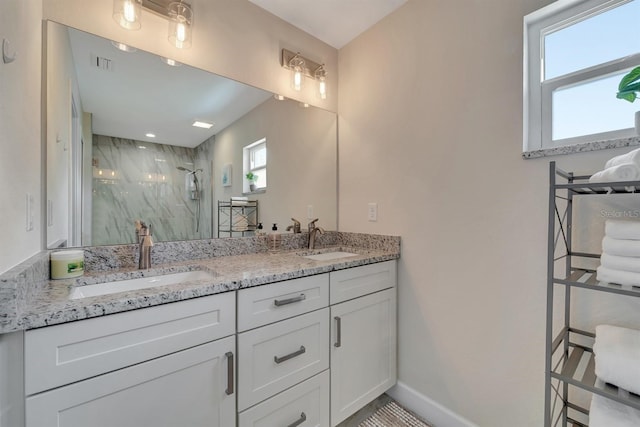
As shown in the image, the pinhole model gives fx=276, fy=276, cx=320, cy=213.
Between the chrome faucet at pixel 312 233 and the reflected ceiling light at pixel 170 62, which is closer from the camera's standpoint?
the reflected ceiling light at pixel 170 62

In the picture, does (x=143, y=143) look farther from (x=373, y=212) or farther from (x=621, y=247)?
(x=621, y=247)

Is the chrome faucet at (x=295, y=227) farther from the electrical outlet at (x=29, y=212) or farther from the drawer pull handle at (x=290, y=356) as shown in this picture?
the electrical outlet at (x=29, y=212)

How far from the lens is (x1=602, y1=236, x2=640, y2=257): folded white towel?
783mm

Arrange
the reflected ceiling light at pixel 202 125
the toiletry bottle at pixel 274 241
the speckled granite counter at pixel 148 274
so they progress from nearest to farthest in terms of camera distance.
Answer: the speckled granite counter at pixel 148 274 < the reflected ceiling light at pixel 202 125 < the toiletry bottle at pixel 274 241

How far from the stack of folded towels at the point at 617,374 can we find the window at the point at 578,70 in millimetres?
751

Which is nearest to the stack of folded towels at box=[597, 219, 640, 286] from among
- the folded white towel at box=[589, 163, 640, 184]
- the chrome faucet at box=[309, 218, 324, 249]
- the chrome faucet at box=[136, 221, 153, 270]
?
the folded white towel at box=[589, 163, 640, 184]

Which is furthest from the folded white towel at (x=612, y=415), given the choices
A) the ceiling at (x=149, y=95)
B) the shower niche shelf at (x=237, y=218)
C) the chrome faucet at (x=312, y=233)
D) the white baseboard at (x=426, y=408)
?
the ceiling at (x=149, y=95)

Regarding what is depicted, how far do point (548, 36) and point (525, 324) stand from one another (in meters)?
1.28

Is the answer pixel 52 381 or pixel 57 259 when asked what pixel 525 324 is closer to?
pixel 52 381

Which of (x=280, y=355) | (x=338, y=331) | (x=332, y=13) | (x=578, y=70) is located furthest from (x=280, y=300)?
(x=332, y=13)

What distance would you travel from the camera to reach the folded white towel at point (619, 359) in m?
0.74

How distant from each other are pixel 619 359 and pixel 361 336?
38.6 inches

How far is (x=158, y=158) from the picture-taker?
139 cm

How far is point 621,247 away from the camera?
810mm
